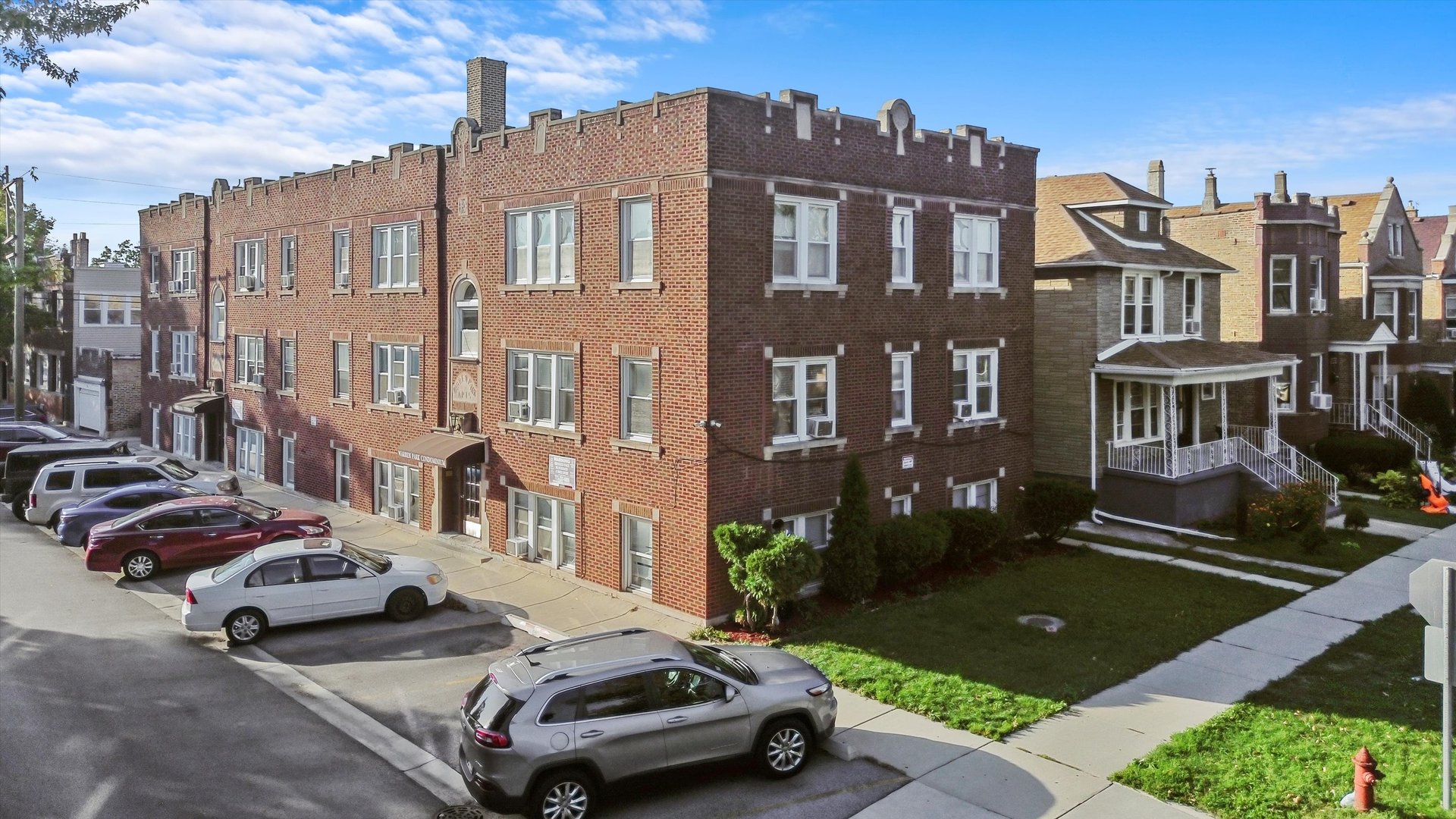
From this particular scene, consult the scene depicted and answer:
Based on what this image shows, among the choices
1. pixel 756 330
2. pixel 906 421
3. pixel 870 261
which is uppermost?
pixel 870 261

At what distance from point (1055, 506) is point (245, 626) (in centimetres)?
1678

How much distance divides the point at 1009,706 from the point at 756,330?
810cm

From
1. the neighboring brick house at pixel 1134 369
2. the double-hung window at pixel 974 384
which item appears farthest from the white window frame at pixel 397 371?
the neighboring brick house at pixel 1134 369

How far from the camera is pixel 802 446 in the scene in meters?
19.5

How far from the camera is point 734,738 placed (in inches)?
449

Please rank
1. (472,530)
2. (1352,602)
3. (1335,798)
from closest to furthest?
1. (1335,798)
2. (1352,602)
3. (472,530)

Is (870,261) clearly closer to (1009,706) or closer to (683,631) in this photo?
(683,631)

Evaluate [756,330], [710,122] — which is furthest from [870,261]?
[710,122]

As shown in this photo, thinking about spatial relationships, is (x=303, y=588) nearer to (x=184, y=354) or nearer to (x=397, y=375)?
(x=397, y=375)

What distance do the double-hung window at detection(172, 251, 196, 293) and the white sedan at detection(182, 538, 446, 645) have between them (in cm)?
2440

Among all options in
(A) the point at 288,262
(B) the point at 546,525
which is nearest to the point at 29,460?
(A) the point at 288,262

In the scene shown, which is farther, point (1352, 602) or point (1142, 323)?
point (1142, 323)

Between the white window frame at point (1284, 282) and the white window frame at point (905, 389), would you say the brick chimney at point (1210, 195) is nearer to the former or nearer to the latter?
the white window frame at point (1284, 282)

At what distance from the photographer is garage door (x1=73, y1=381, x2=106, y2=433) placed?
4516cm
